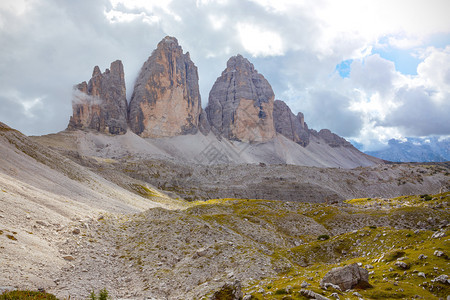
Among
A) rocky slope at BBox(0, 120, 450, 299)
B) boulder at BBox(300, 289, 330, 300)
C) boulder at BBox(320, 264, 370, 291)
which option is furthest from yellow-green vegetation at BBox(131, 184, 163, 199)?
boulder at BBox(300, 289, 330, 300)

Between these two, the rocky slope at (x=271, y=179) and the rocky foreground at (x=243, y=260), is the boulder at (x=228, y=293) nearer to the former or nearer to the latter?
the rocky foreground at (x=243, y=260)

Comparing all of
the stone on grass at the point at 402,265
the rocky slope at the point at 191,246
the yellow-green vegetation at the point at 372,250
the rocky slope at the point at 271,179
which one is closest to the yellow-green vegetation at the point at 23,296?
the rocky slope at the point at 191,246

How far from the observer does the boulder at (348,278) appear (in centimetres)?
1551

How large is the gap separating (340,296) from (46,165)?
58.5 meters

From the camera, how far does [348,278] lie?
51.5ft

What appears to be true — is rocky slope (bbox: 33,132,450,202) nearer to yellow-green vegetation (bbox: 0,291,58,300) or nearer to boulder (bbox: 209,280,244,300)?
yellow-green vegetation (bbox: 0,291,58,300)

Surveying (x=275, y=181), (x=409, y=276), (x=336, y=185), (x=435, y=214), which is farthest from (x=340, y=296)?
(x=336, y=185)

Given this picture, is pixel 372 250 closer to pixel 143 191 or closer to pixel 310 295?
pixel 310 295

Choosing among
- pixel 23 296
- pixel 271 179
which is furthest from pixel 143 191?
pixel 23 296

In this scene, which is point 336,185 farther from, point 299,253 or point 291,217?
point 299,253

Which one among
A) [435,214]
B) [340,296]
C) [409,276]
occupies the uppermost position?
[435,214]

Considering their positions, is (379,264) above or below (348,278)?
above

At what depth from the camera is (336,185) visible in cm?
13900

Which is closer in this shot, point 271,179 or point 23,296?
point 23,296
